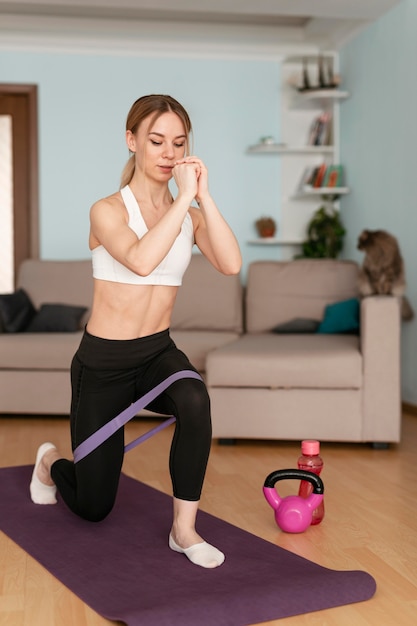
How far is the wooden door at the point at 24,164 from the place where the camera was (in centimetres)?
585

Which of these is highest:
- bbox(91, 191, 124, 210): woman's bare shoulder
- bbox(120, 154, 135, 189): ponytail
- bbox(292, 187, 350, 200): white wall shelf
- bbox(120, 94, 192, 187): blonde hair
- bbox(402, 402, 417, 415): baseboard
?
bbox(292, 187, 350, 200): white wall shelf

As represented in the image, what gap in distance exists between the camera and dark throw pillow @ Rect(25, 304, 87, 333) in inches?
189

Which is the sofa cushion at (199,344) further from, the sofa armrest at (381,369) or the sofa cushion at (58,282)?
the sofa armrest at (381,369)

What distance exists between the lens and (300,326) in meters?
4.79

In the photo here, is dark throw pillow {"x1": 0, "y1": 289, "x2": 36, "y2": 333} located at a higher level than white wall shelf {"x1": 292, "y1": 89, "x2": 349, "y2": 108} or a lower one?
lower

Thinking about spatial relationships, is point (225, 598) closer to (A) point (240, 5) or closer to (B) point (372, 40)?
(A) point (240, 5)

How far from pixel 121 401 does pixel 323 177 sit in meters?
3.80

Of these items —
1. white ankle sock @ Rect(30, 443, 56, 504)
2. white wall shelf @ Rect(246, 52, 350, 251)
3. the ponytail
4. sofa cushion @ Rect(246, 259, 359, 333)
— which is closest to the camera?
the ponytail

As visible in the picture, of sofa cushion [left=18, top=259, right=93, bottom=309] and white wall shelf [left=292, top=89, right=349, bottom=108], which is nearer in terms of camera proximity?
sofa cushion [left=18, top=259, right=93, bottom=309]

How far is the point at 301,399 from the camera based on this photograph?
151 inches

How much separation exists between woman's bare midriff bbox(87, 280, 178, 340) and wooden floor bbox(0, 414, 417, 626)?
674 millimetres

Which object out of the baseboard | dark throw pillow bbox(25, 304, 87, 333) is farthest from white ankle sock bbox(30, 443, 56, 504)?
the baseboard

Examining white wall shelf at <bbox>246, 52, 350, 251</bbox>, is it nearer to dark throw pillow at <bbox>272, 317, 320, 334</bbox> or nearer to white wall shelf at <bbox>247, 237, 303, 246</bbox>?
white wall shelf at <bbox>247, 237, 303, 246</bbox>

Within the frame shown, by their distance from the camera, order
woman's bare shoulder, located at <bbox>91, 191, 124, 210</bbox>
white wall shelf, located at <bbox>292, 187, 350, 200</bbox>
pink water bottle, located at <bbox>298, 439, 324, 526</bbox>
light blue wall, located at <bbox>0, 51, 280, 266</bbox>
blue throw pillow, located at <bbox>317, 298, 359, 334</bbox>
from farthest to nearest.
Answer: light blue wall, located at <bbox>0, 51, 280, 266</bbox> < white wall shelf, located at <bbox>292, 187, 350, 200</bbox> < blue throw pillow, located at <bbox>317, 298, 359, 334</bbox> < pink water bottle, located at <bbox>298, 439, 324, 526</bbox> < woman's bare shoulder, located at <bbox>91, 191, 124, 210</bbox>
